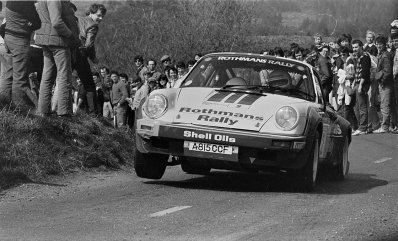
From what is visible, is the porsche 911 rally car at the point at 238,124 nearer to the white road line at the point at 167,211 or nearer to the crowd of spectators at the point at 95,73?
the crowd of spectators at the point at 95,73

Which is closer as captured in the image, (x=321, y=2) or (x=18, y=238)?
(x=18, y=238)

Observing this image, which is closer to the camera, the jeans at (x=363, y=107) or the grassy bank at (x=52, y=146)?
the grassy bank at (x=52, y=146)

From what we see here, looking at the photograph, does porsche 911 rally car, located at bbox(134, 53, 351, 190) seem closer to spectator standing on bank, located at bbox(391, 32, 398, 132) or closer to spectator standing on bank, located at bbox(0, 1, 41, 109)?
spectator standing on bank, located at bbox(0, 1, 41, 109)

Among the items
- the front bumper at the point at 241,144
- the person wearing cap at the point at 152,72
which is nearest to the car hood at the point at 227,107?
the front bumper at the point at 241,144

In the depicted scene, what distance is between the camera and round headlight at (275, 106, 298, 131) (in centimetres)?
1038

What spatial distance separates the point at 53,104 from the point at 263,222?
6.22 meters

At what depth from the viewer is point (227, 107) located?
34.9ft

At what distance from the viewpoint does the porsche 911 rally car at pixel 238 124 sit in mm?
10273

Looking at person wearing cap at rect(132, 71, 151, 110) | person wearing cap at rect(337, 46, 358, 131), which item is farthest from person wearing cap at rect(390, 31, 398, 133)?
person wearing cap at rect(132, 71, 151, 110)

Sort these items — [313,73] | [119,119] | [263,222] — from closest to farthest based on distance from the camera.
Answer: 1. [263,222]
2. [313,73]
3. [119,119]

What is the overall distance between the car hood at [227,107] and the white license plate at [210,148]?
22 centimetres

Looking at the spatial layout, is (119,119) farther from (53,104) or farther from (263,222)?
(263,222)

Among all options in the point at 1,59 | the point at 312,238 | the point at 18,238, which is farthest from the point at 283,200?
the point at 1,59

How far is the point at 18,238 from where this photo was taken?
723cm
